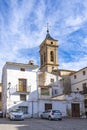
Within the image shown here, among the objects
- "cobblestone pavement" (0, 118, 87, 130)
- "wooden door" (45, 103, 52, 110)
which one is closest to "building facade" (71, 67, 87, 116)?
"wooden door" (45, 103, 52, 110)

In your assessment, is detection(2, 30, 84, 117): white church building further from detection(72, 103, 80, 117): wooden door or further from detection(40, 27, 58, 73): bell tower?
detection(40, 27, 58, 73): bell tower

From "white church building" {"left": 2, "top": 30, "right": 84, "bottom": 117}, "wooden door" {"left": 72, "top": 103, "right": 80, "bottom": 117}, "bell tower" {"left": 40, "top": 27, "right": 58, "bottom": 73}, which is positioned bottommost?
"wooden door" {"left": 72, "top": 103, "right": 80, "bottom": 117}

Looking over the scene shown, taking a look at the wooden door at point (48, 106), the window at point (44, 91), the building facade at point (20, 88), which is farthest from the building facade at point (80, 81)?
the building facade at point (20, 88)

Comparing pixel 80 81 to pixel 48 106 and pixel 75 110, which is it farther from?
pixel 48 106

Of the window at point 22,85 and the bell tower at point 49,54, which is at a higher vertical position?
the bell tower at point 49,54

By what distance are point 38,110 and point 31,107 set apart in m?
1.20

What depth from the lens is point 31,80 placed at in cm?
4275

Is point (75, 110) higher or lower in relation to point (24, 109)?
lower

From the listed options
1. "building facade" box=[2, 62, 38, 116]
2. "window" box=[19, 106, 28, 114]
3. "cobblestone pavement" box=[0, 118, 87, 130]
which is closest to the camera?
"cobblestone pavement" box=[0, 118, 87, 130]

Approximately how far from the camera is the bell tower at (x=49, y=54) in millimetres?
70600

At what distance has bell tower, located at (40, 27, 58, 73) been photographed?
70600 millimetres

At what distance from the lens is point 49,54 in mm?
71750

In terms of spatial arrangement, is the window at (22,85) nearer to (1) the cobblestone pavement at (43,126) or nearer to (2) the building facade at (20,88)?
(2) the building facade at (20,88)

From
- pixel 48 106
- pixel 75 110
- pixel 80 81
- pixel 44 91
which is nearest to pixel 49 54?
pixel 80 81
